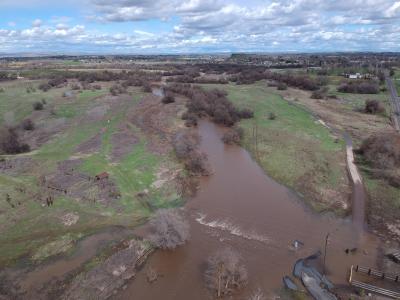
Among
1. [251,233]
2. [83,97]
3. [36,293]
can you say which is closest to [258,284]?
[251,233]

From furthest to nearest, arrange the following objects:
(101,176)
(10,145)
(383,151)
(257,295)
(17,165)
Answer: (10,145) < (383,151) < (17,165) < (101,176) < (257,295)

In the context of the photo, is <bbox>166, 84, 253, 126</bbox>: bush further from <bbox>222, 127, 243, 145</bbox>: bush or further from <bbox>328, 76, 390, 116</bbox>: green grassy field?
<bbox>328, 76, 390, 116</bbox>: green grassy field

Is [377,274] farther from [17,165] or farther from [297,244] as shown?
[17,165]

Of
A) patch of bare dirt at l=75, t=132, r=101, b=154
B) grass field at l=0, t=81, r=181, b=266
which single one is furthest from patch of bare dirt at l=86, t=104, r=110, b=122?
patch of bare dirt at l=75, t=132, r=101, b=154

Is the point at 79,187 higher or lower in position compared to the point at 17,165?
lower

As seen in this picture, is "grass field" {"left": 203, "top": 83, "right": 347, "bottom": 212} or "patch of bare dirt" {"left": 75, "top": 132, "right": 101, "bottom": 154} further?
"patch of bare dirt" {"left": 75, "top": 132, "right": 101, "bottom": 154}

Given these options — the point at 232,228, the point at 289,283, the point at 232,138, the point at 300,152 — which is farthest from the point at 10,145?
the point at 289,283

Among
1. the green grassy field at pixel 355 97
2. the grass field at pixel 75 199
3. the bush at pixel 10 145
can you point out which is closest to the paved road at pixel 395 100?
the green grassy field at pixel 355 97

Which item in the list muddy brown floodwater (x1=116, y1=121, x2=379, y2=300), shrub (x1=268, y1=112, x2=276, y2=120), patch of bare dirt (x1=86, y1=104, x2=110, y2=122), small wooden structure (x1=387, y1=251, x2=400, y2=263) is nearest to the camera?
muddy brown floodwater (x1=116, y1=121, x2=379, y2=300)
